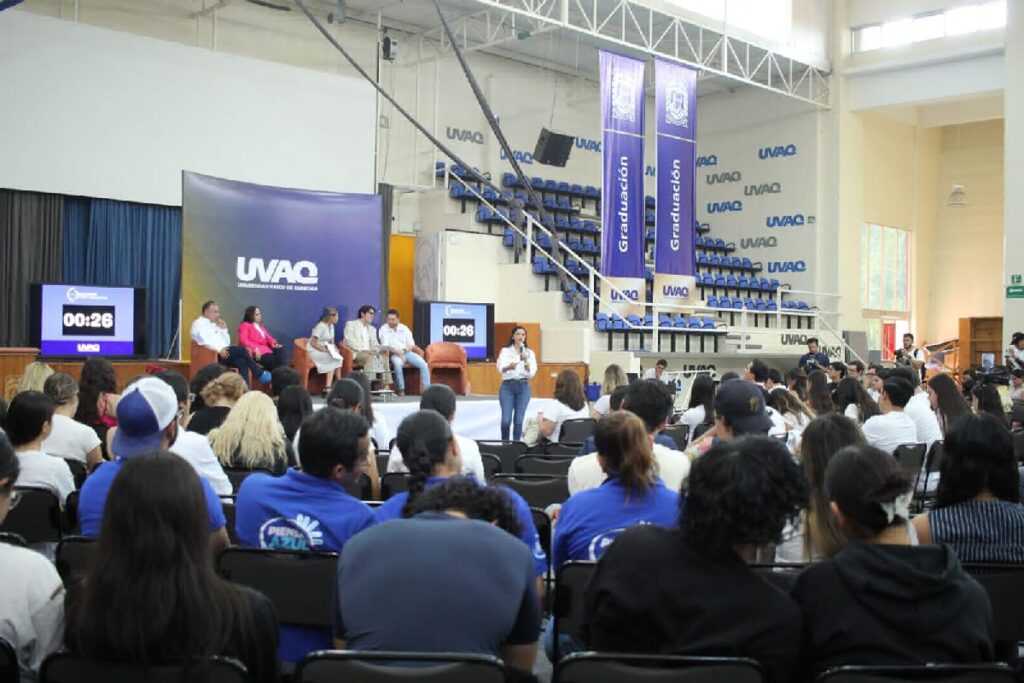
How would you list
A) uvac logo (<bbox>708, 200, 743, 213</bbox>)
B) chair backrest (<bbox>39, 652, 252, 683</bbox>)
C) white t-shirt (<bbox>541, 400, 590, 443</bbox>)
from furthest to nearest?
1. uvac logo (<bbox>708, 200, 743, 213</bbox>)
2. white t-shirt (<bbox>541, 400, 590, 443</bbox>)
3. chair backrest (<bbox>39, 652, 252, 683</bbox>)

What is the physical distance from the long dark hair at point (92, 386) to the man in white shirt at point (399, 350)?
6768 millimetres

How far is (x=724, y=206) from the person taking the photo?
22125 millimetres

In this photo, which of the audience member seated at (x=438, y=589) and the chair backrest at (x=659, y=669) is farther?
the audience member seated at (x=438, y=589)

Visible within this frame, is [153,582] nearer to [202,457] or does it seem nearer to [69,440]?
[202,457]

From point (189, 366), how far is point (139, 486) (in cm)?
1045

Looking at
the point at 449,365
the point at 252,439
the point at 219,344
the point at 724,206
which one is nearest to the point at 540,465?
the point at 252,439

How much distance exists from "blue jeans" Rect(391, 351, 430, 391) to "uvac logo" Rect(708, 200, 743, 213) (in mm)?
11140

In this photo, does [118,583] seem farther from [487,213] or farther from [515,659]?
[487,213]

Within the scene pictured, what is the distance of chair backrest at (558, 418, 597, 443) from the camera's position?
23.3ft

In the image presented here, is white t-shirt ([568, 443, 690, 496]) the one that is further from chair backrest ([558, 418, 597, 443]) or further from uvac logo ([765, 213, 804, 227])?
uvac logo ([765, 213, 804, 227])

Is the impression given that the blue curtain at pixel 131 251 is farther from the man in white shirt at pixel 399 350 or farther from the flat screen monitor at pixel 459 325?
the flat screen monitor at pixel 459 325

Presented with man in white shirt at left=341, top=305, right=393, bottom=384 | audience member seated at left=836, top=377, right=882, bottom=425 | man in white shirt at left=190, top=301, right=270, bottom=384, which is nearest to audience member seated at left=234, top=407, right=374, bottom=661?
audience member seated at left=836, top=377, right=882, bottom=425

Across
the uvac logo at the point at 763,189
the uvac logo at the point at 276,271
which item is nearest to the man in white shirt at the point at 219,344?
the uvac logo at the point at 276,271

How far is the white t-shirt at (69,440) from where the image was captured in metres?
4.75
